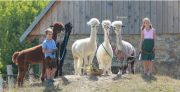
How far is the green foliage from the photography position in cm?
3678

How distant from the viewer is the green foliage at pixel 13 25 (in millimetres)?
36781

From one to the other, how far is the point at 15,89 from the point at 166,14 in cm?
939

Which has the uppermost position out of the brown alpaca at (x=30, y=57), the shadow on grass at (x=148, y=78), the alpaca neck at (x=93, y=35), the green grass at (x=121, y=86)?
the alpaca neck at (x=93, y=35)

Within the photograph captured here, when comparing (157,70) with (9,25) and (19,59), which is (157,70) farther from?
(9,25)

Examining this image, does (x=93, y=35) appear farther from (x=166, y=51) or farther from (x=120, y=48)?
(x=166, y=51)

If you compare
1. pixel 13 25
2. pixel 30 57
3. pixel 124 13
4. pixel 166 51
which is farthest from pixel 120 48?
pixel 13 25

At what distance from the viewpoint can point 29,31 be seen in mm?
25453

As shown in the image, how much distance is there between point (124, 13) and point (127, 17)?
0.61 ft

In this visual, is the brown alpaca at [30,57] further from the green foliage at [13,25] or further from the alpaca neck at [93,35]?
the green foliage at [13,25]

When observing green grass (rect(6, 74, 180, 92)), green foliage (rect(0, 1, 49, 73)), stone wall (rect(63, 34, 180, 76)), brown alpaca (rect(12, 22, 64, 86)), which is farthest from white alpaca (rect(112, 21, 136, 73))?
green foliage (rect(0, 1, 49, 73))

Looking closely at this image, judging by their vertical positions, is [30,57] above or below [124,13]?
below

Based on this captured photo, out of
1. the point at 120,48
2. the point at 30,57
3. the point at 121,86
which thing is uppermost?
the point at 120,48

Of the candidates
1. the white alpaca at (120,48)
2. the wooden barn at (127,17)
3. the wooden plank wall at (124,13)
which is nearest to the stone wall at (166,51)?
the wooden barn at (127,17)

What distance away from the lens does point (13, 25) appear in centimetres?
3859
